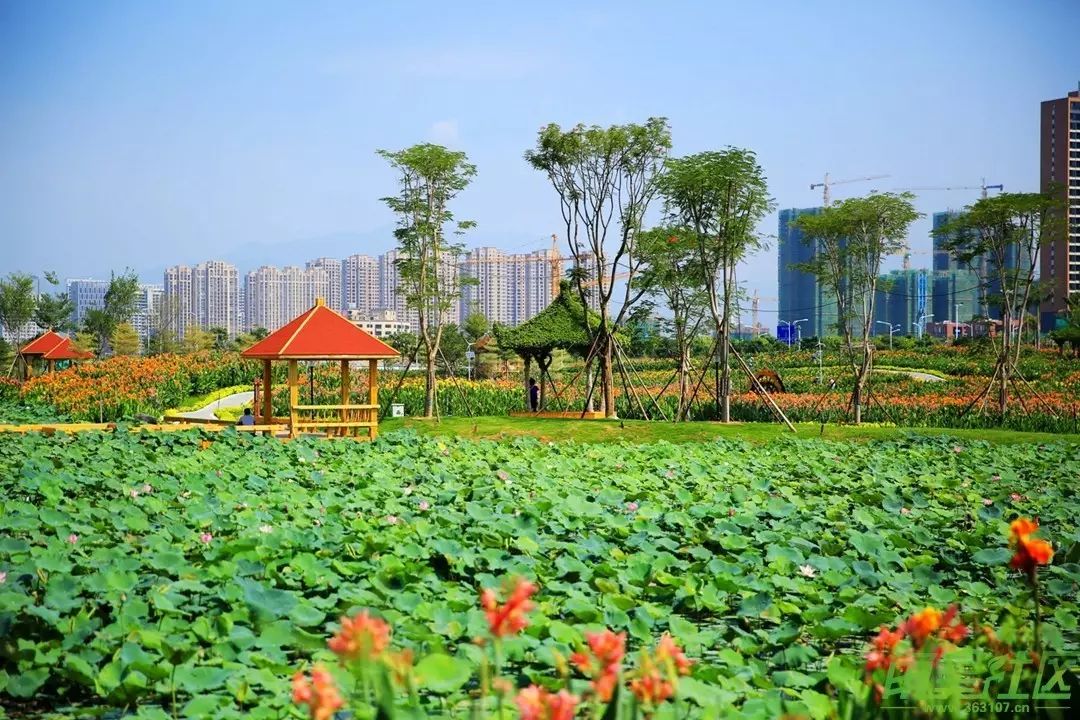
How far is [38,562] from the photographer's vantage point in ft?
13.1

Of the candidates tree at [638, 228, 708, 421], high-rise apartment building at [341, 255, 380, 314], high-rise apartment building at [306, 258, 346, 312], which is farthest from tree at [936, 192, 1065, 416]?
high-rise apartment building at [306, 258, 346, 312]

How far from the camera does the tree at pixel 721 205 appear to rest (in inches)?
653

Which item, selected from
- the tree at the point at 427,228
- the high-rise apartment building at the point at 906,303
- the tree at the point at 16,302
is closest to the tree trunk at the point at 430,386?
the tree at the point at 427,228

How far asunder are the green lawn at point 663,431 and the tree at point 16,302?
82.1 ft

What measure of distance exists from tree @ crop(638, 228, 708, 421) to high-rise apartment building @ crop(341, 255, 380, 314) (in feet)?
340

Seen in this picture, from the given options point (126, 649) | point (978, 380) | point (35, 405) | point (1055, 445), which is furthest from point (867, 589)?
point (978, 380)

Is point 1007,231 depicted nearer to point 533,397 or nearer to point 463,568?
point 533,397

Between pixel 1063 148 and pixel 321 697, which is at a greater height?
pixel 1063 148

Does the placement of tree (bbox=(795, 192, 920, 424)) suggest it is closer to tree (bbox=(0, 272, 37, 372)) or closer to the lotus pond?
the lotus pond

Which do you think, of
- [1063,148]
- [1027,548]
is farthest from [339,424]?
[1063,148]

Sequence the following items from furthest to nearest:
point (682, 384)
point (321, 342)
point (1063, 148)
→ 1. point (1063, 148)
2. point (682, 384)
3. point (321, 342)

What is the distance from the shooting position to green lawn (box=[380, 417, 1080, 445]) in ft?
46.3

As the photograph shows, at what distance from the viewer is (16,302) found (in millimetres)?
35812

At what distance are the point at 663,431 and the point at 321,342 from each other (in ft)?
17.5
